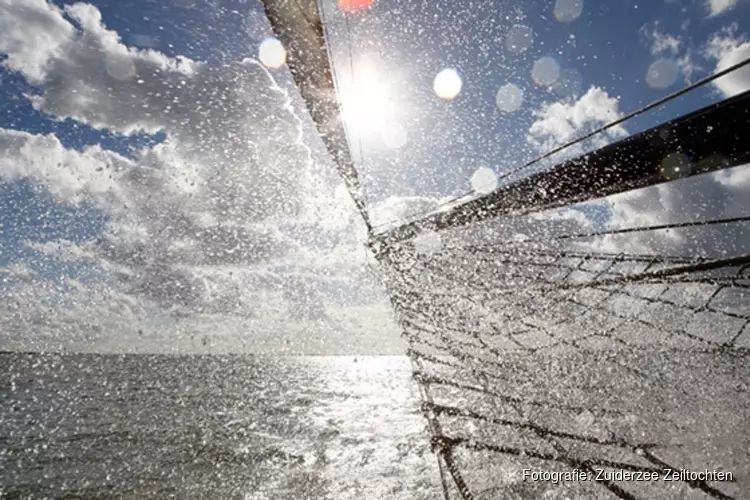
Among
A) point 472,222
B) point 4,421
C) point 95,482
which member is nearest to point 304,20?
point 472,222

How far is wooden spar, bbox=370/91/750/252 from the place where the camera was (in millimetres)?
3039

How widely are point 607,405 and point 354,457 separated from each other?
9.78 meters

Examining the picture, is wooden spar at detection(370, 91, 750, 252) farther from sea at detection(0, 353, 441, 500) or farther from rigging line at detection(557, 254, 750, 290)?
sea at detection(0, 353, 441, 500)

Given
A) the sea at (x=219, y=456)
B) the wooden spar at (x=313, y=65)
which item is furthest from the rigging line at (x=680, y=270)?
the wooden spar at (x=313, y=65)

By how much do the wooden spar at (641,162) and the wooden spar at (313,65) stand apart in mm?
6485

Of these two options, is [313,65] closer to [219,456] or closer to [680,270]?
[680,270]

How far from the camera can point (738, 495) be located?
6.84 metres

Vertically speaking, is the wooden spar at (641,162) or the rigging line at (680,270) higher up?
the wooden spar at (641,162)

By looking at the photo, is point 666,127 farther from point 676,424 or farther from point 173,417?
point 173,417

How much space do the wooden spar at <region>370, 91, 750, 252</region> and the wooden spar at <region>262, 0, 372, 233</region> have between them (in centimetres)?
649

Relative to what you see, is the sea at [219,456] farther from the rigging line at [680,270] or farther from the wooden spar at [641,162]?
the wooden spar at [641,162]

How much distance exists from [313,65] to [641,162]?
10.3m

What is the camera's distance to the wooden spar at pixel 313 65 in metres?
10.6

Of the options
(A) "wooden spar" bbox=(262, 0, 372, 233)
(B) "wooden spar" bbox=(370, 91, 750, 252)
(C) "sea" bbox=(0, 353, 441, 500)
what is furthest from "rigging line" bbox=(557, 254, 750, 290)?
(A) "wooden spar" bbox=(262, 0, 372, 233)
